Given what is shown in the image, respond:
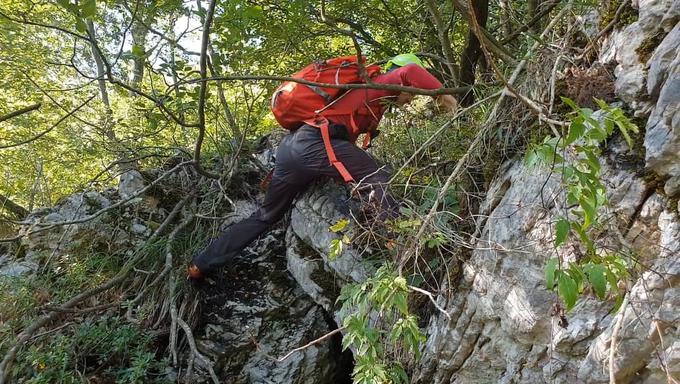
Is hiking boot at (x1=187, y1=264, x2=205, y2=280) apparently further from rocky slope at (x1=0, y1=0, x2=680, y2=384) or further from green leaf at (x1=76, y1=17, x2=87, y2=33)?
green leaf at (x1=76, y1=17, x2=87, y2=33)

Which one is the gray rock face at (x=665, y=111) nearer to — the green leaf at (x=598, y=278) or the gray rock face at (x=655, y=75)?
the gray rock face at (x=655, y=75)

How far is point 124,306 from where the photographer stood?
11.5ft

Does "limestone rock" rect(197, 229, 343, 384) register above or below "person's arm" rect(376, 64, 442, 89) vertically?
below

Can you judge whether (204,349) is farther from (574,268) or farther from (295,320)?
(574,268)

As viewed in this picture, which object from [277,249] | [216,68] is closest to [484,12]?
[216,68]

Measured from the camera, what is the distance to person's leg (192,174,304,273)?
3.54m

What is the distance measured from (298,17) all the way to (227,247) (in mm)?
1860

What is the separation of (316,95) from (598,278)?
2.31 meters

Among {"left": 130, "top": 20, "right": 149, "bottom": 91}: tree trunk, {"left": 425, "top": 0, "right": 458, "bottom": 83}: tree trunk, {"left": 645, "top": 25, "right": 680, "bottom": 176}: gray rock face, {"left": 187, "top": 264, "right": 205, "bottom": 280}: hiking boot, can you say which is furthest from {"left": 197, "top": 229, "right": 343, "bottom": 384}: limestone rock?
{"left": 645, "top": 25, "right": 680, "bottom": 176}: gray rock face

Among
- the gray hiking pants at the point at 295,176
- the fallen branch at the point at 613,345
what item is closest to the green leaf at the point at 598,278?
the fallen branch at the point at 613,345

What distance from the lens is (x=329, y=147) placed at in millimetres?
3059

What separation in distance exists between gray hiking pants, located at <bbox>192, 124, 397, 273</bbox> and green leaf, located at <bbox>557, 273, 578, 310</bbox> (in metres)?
1.34

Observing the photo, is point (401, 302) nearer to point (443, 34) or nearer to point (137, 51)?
point (137, 51)

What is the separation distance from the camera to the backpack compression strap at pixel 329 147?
3000mm
